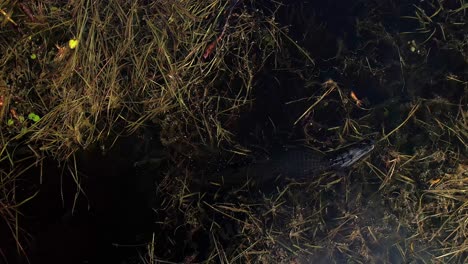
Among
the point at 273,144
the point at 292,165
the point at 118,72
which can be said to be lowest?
the point at 292,165

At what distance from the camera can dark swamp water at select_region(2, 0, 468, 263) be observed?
7.48 feet

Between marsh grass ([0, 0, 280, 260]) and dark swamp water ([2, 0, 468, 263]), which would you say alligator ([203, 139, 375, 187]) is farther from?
marsh grass ([0, 0, 280, 260])

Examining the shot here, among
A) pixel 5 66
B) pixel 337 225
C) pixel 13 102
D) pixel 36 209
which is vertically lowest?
pixel 337 225

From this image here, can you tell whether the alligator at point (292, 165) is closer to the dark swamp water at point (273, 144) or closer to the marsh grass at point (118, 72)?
the dark swamp water at point (273, 144)

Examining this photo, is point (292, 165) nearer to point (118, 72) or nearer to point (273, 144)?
point (273, 144)

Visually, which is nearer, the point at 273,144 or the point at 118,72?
the point at 118,72

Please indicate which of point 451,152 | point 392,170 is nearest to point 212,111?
point 392,170

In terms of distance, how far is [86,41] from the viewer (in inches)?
84.7

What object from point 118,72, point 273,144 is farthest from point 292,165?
point 118,72

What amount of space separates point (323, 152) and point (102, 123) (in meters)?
1.39

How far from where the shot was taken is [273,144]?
258 cm

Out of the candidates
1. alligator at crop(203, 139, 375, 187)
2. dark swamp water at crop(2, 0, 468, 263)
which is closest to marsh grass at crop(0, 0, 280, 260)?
dark swamp water at crop(2, 0, 468, 263)

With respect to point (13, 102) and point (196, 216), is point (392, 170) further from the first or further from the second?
point (13, 102)

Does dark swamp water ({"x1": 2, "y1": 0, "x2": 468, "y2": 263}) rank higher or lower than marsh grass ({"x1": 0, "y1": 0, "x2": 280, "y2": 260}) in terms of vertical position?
→ lower
